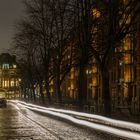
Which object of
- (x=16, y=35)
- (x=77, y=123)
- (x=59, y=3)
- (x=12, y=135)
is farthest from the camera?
(x=16, y=35)

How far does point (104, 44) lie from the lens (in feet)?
140

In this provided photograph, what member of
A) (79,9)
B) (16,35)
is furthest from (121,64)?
(79,9)

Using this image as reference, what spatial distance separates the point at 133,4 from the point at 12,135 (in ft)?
52.0

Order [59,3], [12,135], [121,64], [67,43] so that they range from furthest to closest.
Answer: [121,64], [67,43], [59,3], [12,135]

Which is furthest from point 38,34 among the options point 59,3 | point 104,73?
point 104,73

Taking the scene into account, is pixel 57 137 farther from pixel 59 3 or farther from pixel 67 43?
pixel 67 43

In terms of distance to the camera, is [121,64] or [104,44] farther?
[121,64]

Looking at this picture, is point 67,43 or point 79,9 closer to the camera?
point 79,9

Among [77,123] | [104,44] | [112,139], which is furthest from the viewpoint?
[104,44]

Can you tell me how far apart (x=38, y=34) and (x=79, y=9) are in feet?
66.0

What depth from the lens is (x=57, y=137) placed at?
2352 cm

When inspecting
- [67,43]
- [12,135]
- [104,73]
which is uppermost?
[67,43]

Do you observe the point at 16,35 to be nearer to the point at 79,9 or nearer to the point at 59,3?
the point at 59,3

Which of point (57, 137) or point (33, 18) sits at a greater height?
point (33, 18)
